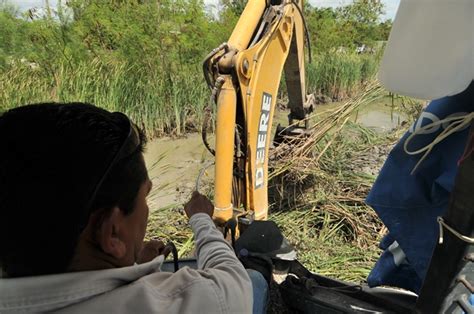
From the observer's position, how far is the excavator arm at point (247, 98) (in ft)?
7.11

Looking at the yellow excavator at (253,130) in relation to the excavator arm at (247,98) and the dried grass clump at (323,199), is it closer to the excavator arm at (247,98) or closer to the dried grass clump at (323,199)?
the excavator arm at (247,98)

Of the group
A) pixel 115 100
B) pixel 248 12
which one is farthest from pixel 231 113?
pixel 115 100

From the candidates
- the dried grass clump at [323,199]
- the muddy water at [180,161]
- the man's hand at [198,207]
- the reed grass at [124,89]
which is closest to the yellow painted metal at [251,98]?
the man's hand at [198,207]

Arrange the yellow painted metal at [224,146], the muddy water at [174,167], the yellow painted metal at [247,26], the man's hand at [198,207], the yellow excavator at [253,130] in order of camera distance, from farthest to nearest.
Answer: the muddy water at [174,167] → the yellow painted metal at [247,26] → the yellow painted metal at [224,146] → the yellow excavator at [253,130] → the man's hand at [198,207]

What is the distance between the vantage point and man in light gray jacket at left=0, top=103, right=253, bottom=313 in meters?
0.78

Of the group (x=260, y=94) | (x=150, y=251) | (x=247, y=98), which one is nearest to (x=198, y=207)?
(x=150, y=251)

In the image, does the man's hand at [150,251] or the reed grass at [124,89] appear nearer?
the man's hand at [150,251]

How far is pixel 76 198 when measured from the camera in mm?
802

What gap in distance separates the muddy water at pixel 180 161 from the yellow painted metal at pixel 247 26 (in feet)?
6.01

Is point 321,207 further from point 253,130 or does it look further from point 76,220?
point 76,220

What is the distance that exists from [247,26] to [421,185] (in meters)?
1.49

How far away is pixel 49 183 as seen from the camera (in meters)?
0.78

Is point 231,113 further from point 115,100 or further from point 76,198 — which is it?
point 115,100

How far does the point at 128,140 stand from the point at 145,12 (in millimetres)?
8780
